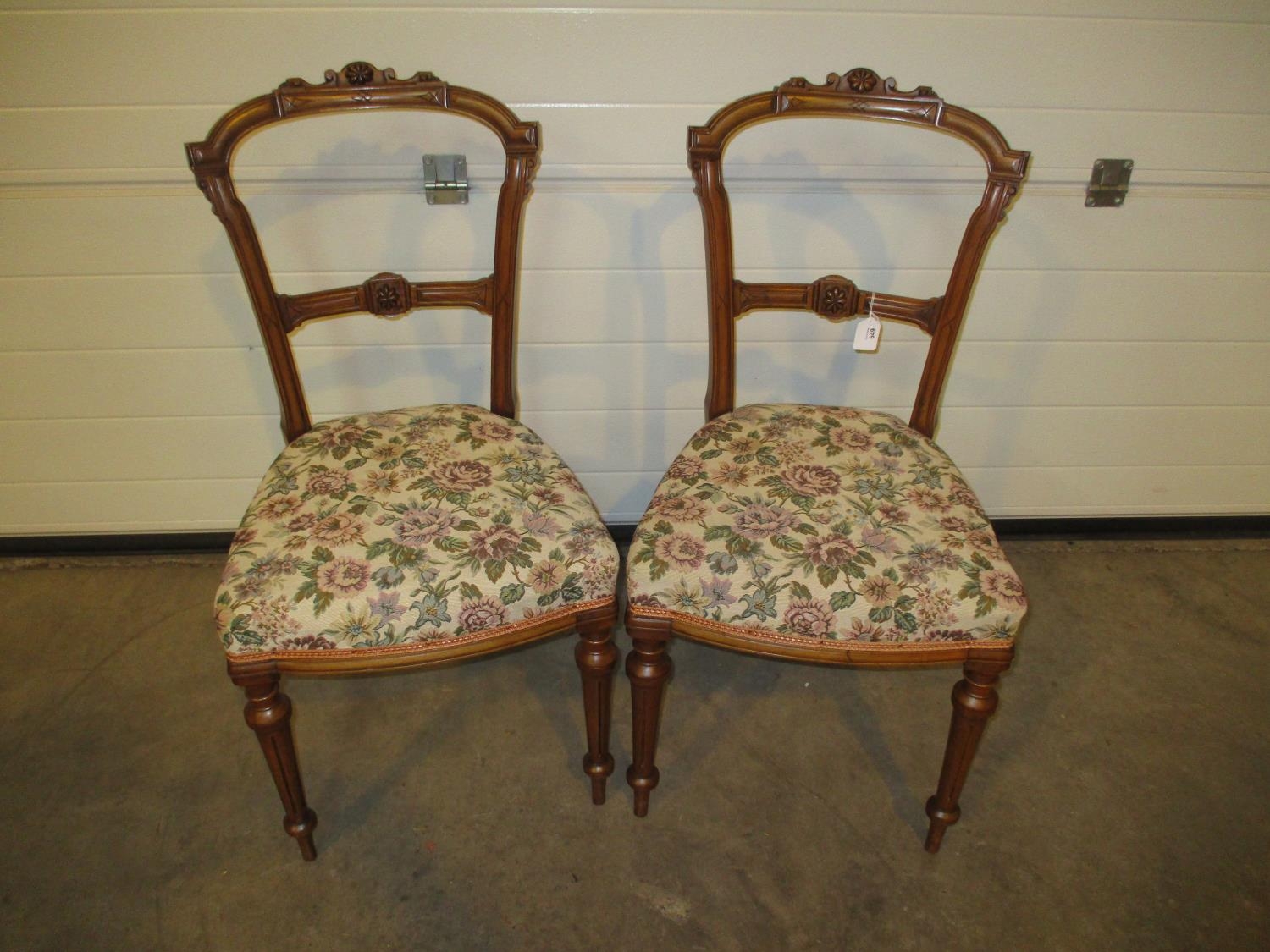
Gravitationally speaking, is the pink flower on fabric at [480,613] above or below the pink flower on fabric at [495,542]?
below

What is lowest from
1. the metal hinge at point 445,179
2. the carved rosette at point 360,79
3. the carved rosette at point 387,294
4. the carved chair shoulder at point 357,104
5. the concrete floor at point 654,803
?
the concrete floor at point 654,803

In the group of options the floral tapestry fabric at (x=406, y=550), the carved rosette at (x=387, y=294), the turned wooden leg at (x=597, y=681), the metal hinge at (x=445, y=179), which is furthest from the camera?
the metal hinge at (x=445, y=179)

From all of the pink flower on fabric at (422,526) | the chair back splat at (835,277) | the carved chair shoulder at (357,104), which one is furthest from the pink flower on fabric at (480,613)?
the carved chair shoulder at (357,104)

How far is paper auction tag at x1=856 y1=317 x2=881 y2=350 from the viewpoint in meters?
1.31

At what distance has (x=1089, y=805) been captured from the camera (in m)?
1.32

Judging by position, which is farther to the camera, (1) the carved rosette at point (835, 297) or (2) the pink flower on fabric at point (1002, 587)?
(1) the carved rosette at point (835, 297)

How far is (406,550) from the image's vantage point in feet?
3.41

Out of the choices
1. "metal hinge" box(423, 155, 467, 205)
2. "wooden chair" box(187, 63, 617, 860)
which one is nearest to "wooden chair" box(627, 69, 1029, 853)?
"wooden chair" box(187, 63, 617, 860)

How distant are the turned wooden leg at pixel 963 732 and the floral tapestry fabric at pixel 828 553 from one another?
6cm

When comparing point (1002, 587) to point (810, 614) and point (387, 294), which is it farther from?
point (387, 294)

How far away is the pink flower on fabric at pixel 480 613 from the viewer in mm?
1019

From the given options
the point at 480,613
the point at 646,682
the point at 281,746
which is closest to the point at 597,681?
the point at 646,682

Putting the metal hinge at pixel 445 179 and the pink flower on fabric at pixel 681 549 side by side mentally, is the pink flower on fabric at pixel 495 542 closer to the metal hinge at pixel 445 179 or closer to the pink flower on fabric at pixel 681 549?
the pink flower on fabric at pixel 681 549

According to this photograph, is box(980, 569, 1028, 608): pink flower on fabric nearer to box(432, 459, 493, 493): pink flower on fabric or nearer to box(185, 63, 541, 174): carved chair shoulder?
box(432, 459, 493, 493): pink flower on fabric
